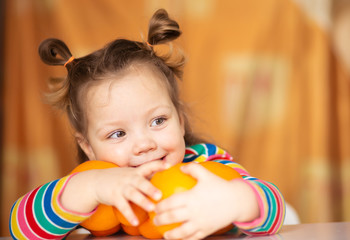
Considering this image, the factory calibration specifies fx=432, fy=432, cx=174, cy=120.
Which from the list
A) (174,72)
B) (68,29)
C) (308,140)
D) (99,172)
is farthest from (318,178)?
(99,172)

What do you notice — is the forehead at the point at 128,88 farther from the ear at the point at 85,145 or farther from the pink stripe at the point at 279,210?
the pink stripe at the point at 279,210

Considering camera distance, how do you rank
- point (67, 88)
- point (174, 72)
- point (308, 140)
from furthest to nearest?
1. point (308, 140)
2. point (174, 72)
3. point (67, 88)

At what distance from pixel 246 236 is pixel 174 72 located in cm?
64

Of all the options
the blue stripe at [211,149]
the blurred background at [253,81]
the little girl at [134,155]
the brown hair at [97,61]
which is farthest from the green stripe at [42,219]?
the blurred background at [253,81]

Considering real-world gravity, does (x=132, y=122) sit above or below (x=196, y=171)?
above

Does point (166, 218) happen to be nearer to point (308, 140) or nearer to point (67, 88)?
point (67, 88)

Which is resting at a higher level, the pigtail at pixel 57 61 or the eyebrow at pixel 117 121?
the pigtail at pixel 57 61

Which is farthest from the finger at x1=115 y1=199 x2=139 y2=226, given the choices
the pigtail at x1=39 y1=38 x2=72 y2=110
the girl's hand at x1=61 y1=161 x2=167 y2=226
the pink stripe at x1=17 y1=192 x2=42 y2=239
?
the pigtail at x1=39 y1=38 x2=72 y2=110

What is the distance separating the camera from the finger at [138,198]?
28.5 inches

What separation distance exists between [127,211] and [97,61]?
54 centimetres

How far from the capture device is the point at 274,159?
7.34 ft

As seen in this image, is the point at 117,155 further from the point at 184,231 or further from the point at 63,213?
the point at 184,231

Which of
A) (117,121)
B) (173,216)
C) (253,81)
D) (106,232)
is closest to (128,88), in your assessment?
(117,121)

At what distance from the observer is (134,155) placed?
1.02 meters
